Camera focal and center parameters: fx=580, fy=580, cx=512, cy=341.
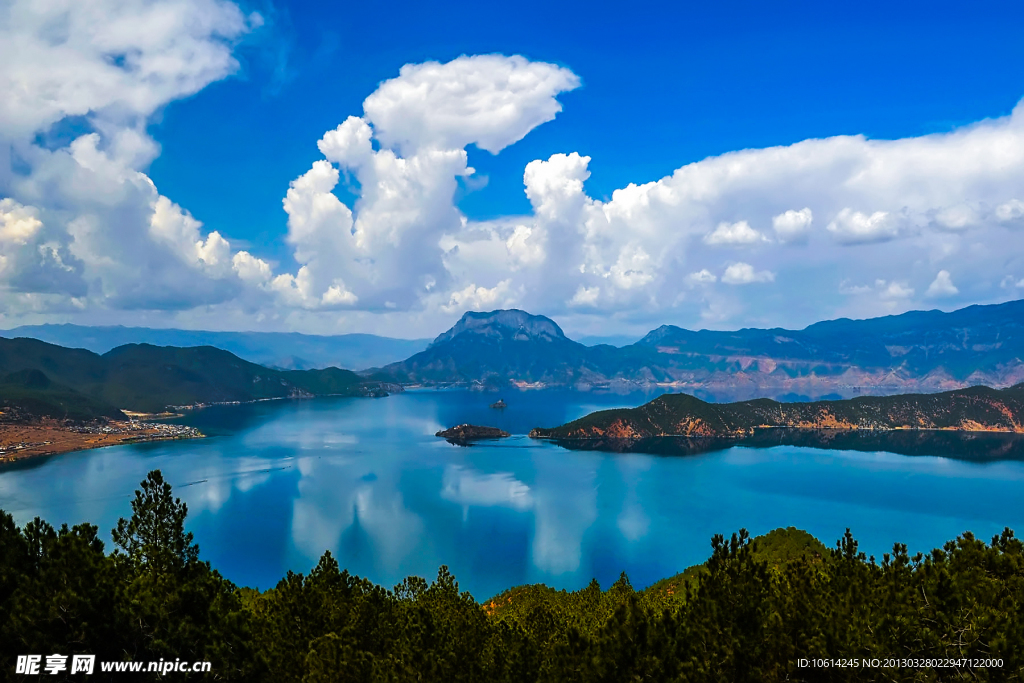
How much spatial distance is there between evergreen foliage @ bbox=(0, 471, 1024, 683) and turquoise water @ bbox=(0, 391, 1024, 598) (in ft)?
201

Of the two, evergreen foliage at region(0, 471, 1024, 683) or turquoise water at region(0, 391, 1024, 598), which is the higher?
evergreen foliage at region(0, 471, 1024, 683)

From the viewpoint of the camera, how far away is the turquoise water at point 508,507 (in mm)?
99500

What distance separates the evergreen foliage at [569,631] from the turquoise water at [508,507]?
201 feet

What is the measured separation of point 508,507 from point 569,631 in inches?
4517

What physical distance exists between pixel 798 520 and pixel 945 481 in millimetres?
74302

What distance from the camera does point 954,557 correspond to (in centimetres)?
2375

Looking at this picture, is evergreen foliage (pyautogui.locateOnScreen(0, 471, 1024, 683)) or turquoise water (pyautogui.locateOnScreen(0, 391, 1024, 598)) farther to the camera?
turquoise water (pyautogui.locateOnScreen(0, 391, 1024, 598))

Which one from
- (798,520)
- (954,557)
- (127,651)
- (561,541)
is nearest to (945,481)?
(798,520)

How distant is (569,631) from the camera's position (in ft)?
81.4

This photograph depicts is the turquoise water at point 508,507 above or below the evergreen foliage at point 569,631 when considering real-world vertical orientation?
below

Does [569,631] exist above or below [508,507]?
above

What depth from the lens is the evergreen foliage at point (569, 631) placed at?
20141 millimetres

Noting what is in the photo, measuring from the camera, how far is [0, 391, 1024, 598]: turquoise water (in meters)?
99.5

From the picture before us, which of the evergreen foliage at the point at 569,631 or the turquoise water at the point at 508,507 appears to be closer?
the evergreen foliage at the point at 569,631
